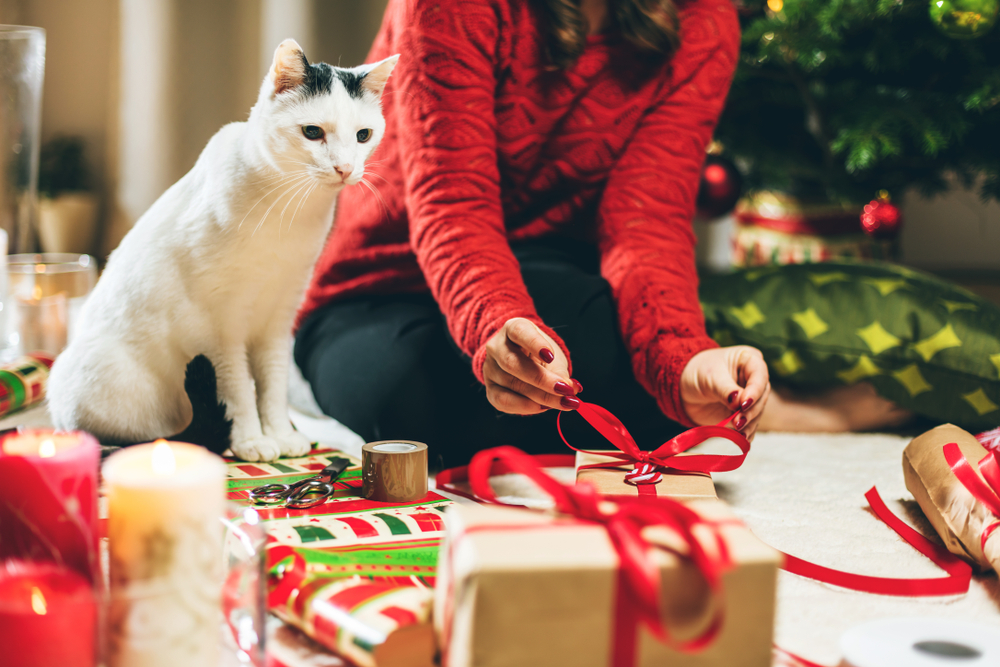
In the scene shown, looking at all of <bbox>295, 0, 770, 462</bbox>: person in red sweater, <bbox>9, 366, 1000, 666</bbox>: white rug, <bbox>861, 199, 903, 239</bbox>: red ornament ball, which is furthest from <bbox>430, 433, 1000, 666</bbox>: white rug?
<bbox>861, 199, 903, 239</bbox>: red ornament ball

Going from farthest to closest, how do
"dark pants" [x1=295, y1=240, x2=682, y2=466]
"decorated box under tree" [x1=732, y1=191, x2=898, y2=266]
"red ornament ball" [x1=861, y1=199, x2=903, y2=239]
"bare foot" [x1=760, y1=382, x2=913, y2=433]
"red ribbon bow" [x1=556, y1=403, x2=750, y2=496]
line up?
"decorated box under tree" [x1=732, y1=191, x2=898, y2=266] < "red ornament ball" [x1=861, y1=199, x2=903, y2=239] < "bare foot" [x1=760, y1=382, x2=913, y2=433] < "dark pants" [x1=295, y1=240, x2=682, y2=466] < "red ribbon bow" [x1=556, y1=403, x2=750, y2=496]

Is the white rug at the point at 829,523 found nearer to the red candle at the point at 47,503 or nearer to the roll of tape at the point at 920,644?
the roll of tape at the point at 920,644

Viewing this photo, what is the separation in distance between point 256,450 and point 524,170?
1.64 feet

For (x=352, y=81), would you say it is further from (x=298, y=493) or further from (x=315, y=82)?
(x=298, y=493)

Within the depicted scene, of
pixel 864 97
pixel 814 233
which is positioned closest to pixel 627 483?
pixel 864 97

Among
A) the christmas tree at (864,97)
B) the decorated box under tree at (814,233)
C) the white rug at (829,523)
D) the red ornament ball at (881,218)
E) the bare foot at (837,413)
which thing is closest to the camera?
the white rug at (829,523)

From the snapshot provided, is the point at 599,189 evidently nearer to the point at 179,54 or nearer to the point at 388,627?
the point at 388,627

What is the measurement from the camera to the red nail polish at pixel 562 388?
0.70 meters

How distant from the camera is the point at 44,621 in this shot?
0.40 m

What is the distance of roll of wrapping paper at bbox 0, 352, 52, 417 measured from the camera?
3.17 ft

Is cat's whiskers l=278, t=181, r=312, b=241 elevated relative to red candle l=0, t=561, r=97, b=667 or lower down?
elevated

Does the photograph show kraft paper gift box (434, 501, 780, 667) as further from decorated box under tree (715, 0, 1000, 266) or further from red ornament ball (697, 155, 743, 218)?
red ornament ball (697, 155, 743, 218)

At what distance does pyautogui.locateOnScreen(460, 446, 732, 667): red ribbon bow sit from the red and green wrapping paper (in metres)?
0.11

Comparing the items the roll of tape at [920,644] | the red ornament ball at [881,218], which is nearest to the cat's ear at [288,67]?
the roll of tape at [920,644]
